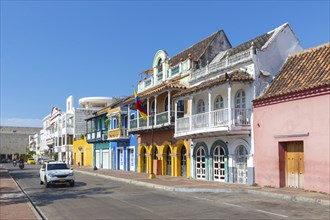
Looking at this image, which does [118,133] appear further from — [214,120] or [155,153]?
[214,120]

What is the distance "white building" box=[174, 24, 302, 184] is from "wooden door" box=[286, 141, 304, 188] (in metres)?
2.40

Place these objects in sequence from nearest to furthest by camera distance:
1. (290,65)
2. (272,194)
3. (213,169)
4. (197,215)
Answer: (197,215) → (272,194) → (290,65) → (213,169)

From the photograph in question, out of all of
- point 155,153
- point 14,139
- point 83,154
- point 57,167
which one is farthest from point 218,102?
point 14,139

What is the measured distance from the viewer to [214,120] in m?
23.5

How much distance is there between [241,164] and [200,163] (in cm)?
448

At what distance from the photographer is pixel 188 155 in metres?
28.5

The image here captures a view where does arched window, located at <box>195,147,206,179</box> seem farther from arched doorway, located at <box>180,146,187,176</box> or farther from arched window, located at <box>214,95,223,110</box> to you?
arched window, located at <box>214,95,223,110</box>

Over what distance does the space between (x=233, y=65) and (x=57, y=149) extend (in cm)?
5912

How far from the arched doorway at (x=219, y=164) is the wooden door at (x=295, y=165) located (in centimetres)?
518

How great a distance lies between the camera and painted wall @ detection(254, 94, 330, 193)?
17250 millimetres

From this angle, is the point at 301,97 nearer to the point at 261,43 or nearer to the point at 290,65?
Answer: the point at 290,65

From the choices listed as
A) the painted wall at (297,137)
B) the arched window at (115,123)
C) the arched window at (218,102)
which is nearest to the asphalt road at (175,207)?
the painted wall at (297,137)

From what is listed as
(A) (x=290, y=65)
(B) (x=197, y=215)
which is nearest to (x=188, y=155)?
(A) (x=290, y=65)

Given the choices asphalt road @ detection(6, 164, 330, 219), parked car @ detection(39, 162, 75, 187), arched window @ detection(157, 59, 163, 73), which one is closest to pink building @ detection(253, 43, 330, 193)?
asphalt road @ detection(6, 164, 330, 219)
